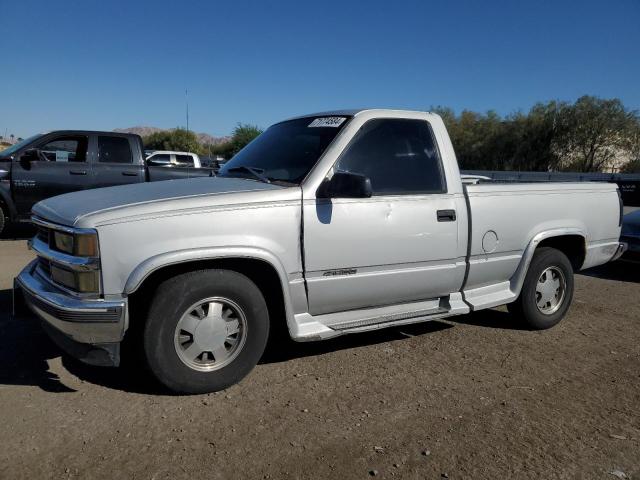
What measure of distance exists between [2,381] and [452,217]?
11.3 feet

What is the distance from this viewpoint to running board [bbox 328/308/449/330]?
3846 millimetres

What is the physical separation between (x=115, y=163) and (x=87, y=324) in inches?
279

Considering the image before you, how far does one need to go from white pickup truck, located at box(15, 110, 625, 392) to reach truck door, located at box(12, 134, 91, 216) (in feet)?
18.8

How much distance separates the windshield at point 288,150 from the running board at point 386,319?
1.09m

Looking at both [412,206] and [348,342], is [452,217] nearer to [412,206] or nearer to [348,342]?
[412,206]

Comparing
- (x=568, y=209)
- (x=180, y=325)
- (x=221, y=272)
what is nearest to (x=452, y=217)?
(x=568, y=209)

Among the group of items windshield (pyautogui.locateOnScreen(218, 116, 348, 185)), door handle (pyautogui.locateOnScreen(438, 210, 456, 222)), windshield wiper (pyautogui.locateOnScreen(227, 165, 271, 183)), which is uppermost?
windshield (pyautogui.locateOnScreen(218, 116, 348, 185))

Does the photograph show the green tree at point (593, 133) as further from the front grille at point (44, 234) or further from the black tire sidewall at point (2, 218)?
the front grille at point (44, 234)

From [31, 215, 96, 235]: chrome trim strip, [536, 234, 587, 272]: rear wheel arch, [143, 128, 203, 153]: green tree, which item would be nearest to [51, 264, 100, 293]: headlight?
[31, 215, 96, 235]: chrome trim strip

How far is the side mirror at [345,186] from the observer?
11.8 feet

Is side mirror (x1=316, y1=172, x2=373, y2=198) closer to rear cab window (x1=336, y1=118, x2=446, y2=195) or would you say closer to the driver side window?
rear cab window (x1=336, y1=118, x2=446, y2=195)

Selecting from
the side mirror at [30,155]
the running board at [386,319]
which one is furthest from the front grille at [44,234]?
the side mirror at [30,155]

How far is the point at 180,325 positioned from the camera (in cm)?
331

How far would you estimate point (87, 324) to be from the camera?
305 centimetres
